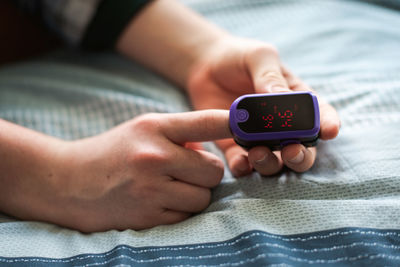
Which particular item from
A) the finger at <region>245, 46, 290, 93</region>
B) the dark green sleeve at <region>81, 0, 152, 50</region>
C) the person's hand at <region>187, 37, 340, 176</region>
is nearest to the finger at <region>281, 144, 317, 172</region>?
the person's hand at <region>187, 37, 340, 176</region>

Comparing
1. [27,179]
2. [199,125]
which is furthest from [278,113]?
[27,179]

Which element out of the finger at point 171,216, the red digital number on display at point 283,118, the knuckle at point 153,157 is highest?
the red digital number on display at point 283,118

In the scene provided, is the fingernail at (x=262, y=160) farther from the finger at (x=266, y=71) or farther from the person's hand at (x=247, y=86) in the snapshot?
the finger at (x=266, y=71)

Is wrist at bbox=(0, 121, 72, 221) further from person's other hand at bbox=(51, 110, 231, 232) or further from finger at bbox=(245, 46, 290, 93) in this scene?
finger at bbox=(245, 46, 290, 93)

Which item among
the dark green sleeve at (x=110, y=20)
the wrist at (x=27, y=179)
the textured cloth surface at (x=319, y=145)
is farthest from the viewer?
the dark green sleeve at (x=110, y=20)

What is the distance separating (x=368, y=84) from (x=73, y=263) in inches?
25.7

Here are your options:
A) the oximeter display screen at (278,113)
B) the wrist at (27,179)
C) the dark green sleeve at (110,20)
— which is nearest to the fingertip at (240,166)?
the oximeter display screen at (278,113)

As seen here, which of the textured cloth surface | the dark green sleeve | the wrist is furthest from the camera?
the dark green sleeve

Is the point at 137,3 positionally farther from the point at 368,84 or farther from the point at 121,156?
the point at 368,84

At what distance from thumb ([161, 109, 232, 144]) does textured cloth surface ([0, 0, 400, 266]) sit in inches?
4.5

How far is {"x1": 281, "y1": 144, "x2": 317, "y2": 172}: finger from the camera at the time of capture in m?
0.54

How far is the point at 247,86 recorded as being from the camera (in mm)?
729

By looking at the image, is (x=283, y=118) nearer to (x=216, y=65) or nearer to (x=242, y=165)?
(x=242, y=165)

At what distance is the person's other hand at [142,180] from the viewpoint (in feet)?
1.92
